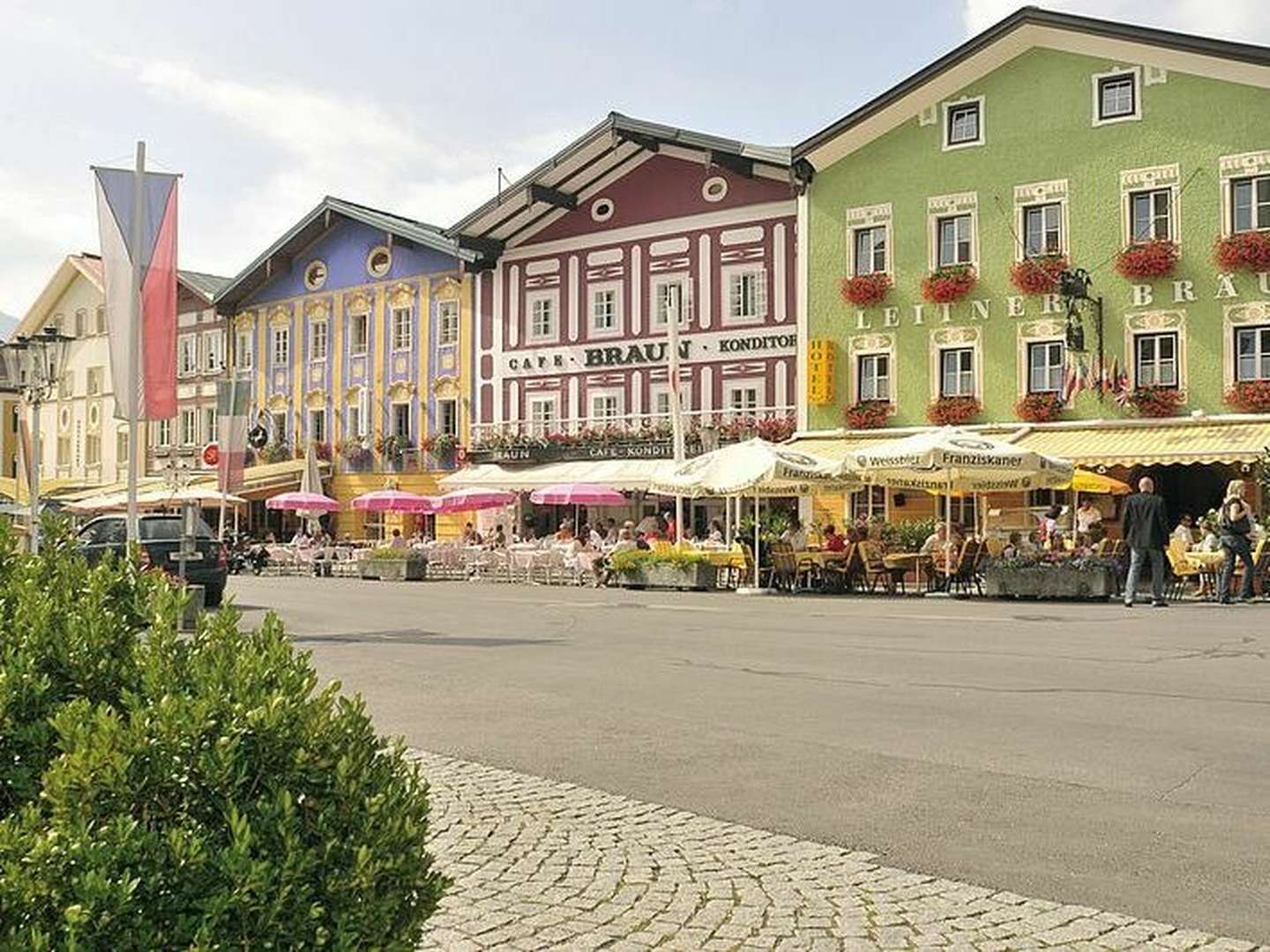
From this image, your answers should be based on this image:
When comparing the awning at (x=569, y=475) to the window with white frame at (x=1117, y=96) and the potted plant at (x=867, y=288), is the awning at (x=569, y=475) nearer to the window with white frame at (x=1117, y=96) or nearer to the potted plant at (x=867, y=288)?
the potted plant at (x=867, y=288)

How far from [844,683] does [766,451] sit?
13586 mm

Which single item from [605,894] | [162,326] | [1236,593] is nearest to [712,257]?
[1236,593]

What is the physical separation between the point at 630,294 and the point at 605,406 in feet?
10.6

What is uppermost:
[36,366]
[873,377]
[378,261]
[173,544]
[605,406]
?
[378,261]

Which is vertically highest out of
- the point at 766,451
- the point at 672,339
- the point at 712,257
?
the point at 712,257

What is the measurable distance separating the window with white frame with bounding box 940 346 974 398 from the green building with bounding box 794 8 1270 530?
47 mm

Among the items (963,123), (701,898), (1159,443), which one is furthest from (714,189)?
(701,898)

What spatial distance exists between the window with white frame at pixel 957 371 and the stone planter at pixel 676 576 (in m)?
Answer: 9.51

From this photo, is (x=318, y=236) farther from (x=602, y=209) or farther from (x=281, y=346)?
(x=602, y=209)

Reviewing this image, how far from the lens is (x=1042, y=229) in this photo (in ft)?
Result: 103

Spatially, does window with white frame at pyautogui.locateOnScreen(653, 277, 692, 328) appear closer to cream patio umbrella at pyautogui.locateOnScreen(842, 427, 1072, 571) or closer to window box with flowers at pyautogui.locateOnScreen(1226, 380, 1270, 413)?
cream patio umbrella at pyautogui.locateOnScreen(842, 427, 1072, 571)

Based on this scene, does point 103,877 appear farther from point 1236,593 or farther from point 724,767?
point 1236,593

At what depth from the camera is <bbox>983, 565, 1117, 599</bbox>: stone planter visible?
21234 mm

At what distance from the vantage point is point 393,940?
2564mm
